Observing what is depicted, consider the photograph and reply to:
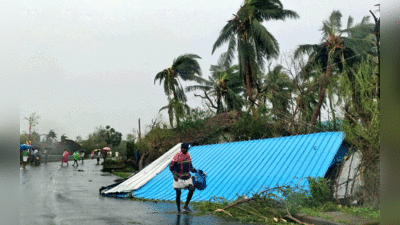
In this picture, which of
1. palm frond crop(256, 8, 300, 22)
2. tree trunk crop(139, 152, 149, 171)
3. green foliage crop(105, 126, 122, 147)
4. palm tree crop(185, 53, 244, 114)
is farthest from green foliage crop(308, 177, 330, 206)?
green foliage crop(105, 126, 122, 147)

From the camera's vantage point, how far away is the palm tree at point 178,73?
37.3m

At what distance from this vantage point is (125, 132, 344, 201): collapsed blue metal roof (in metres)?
12.8

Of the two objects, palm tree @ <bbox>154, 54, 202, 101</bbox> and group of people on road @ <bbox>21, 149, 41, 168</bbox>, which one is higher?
palm tree @ <bbox>154, 54, 202, 101</bbox>

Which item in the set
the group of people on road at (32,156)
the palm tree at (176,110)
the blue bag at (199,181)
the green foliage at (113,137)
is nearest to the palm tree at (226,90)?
the palm tree at (176,110)

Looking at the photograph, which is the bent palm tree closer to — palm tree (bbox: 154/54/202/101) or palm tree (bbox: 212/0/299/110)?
palm tree (bbox: 154/54/202/101)

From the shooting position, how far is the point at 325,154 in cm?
1284

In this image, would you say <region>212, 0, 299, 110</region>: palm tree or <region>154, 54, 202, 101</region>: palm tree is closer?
<region>212, 0, 299, 110</region>: palm tree

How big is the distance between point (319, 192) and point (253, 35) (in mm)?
20254

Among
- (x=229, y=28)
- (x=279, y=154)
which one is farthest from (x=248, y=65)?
(x=279, y=154)

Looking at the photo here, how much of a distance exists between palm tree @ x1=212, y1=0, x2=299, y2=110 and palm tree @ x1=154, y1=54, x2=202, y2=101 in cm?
745

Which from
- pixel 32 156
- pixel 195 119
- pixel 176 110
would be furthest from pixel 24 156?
pixel 195 119

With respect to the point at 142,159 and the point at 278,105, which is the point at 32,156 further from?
the point at 278,105

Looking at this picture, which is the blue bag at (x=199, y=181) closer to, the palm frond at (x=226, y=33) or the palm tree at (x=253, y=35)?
the palm tree at (x=253, y=35)

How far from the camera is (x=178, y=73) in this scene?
38.1 metres
